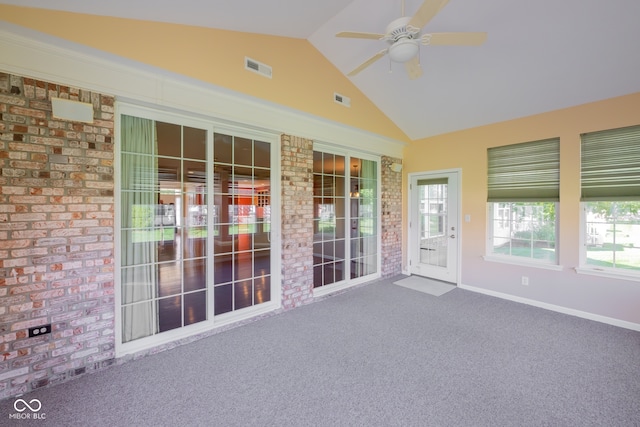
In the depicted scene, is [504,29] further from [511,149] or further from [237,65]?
[237,65]

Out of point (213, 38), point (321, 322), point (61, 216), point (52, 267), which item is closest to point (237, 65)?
point (213, 38)

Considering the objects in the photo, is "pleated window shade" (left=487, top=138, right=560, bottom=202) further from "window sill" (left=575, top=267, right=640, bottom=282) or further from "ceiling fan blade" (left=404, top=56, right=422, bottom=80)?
"ceiling fan blade" (left=404, top=56, right=422, bottom=80)

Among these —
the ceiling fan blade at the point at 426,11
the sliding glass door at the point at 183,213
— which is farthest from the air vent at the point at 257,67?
the ceiling fan blade at the point at 426,11

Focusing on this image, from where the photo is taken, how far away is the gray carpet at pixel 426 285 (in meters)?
4.64

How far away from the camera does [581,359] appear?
103 inches

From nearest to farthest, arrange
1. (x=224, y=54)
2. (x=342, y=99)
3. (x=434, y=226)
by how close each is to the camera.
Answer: (x=224, y=54) → (x=342, y=99) → (x=434, y=226)

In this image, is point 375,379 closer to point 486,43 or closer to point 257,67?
point 257,67

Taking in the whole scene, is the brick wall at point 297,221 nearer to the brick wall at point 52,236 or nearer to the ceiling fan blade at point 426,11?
the brick wall at point 52,236

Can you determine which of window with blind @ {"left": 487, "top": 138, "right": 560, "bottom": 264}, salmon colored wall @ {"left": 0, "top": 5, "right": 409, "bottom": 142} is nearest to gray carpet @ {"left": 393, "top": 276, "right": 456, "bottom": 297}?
window with blind @ {"left": 487, "top": 138, "right": 560, "bottom": 264}

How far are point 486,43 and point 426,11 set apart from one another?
1732 mm

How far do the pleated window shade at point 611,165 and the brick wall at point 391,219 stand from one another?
2.85 meters

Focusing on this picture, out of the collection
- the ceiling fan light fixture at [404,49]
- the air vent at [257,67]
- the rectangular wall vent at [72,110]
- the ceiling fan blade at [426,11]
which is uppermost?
the air vent at [257,67]

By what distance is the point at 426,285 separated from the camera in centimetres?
496

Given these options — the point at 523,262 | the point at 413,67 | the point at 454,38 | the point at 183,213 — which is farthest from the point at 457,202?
the point at 183,213
